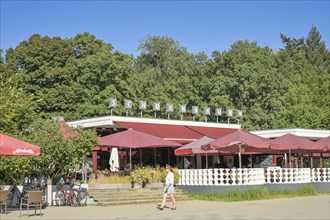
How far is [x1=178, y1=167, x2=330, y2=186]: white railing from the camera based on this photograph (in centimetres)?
2177

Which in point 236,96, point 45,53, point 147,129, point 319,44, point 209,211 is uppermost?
point 319,44

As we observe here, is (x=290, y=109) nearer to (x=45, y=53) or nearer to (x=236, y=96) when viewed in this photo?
(x=236, y=96)

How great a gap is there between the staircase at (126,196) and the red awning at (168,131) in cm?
576

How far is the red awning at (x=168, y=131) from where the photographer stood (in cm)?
2745

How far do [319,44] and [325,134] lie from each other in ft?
157

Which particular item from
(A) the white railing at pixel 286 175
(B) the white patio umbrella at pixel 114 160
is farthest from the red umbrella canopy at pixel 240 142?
(B) the white patio umbrella at pixel 114 160

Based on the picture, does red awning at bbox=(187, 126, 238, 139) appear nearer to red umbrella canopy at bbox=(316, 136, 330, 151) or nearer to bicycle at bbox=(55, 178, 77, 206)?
red umbrella canopy at bbox=(316, 136, 330, 151)

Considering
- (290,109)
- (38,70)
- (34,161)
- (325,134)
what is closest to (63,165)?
(34,161)

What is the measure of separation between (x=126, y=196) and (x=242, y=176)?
5.32 metres

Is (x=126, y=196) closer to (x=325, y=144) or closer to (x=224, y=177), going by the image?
(x=224, y=177)

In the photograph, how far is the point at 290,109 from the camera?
47625 millimetres

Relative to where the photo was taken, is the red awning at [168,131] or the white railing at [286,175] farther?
the red awning at [168,131]

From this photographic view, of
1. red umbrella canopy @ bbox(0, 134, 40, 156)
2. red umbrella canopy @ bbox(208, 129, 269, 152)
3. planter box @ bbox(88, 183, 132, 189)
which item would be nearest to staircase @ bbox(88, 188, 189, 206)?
planter box @ bbox(88, 183, 132, 189)

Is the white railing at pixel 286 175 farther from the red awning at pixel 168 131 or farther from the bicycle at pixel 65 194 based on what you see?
the bicycle at pixel 65 194
